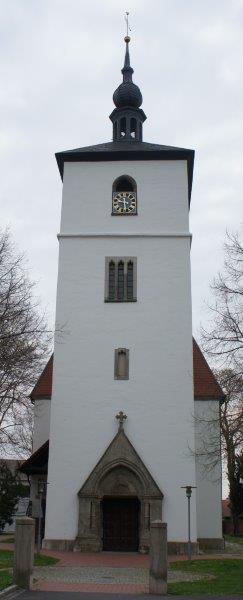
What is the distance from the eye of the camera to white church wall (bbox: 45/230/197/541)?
21406 millimetres

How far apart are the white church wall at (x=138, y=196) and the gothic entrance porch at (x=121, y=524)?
9.47 meters

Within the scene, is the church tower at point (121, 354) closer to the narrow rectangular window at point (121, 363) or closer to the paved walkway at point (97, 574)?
the narrow rectangular window at point (121, 363)

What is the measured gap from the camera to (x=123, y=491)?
70.0ft

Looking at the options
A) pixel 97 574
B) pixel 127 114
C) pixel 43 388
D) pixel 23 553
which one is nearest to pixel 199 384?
pixel 43 388

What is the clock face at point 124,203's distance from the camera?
80.9 ft

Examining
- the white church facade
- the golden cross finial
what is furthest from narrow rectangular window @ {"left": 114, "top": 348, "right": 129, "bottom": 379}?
the golden cross finial

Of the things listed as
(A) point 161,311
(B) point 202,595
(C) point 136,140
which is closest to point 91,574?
(B) point 202,595

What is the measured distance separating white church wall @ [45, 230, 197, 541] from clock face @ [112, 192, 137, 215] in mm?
483

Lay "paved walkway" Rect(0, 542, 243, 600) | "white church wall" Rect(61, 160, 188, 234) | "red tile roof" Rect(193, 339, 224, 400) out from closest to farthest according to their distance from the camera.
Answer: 1. "paved walkway" Rect(0, 542, 243, 600)
2. "white church wall" Rect(61, 160, 188, 234)
3. "red tile roof" Rect(193, 339, 224, 400)

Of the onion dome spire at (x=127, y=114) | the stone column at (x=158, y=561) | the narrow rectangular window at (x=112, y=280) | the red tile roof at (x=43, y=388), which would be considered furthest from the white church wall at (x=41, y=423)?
the stone column at (x=158, y=561)

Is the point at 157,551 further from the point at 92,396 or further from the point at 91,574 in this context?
the point at 92,396

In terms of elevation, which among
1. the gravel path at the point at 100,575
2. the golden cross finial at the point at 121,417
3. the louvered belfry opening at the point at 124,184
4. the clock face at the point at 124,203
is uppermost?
the louvered belfry opening at the point at 124,184

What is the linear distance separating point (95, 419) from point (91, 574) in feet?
24.1

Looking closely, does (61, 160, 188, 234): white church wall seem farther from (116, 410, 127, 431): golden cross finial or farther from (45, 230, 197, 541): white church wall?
(116, 410, 127, 431): golden cross finial
